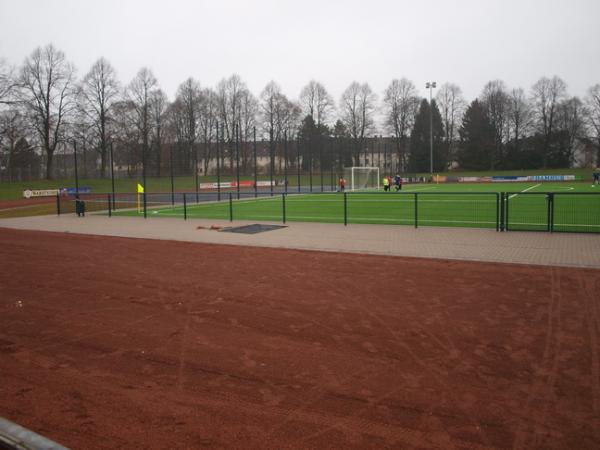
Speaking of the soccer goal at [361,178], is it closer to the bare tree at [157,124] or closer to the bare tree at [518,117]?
the bare tree at [157,124]

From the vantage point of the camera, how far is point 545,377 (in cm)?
488

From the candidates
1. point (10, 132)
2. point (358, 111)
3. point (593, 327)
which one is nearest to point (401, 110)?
point (358, 111)

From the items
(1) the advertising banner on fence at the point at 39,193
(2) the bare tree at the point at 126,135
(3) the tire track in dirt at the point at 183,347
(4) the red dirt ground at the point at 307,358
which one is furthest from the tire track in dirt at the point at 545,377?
(2) the bare tree at the point at 126,135

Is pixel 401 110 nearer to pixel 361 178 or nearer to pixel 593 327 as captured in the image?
pixel 361 178

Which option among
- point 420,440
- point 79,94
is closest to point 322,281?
point 420,440

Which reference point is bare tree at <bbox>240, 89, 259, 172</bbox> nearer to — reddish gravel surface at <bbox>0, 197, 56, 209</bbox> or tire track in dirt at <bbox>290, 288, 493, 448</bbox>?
reddish gravel surface at <bbox>0, 197, 56, 209</bbox>

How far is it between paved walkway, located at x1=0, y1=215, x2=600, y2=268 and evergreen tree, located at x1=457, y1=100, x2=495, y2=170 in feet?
242

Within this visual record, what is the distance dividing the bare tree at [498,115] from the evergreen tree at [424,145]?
349 inches

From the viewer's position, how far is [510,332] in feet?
20.5

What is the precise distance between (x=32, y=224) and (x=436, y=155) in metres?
72.9

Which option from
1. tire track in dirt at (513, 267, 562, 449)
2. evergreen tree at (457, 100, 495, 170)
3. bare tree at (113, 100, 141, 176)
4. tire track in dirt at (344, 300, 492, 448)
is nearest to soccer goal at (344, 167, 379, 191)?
bare tree at (113, 100, 141, 176)

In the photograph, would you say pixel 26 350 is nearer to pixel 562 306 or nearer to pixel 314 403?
pixel 314 403

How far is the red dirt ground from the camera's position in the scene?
3957 mm

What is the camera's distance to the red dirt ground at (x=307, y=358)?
3957 mm
